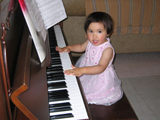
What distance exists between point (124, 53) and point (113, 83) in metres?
1.86

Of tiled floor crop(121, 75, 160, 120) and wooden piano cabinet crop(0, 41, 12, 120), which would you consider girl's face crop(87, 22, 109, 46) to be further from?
tiled floor crop(121, 75, 160, 120)

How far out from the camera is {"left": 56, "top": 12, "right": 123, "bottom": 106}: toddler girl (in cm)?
128

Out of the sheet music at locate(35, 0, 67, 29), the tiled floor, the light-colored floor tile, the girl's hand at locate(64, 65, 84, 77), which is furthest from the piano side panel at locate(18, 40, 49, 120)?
the light-colored floor tile

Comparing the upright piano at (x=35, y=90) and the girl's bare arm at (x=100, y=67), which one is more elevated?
the upright piano at (x=35, y=90)

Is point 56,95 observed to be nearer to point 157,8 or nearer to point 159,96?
point 159,96

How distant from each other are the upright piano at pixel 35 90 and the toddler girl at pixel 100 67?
12 cm

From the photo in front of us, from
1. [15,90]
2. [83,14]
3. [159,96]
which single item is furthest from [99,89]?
[83,14]

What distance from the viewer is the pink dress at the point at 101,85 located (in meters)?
1.28

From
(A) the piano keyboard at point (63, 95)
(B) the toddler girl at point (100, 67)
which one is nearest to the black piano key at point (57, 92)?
(A) the piano keyboard at point (63, 95)

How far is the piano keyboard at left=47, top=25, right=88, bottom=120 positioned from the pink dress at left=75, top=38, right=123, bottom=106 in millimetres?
330

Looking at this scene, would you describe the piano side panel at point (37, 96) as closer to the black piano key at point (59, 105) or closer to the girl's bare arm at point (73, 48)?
the black piano key at point (59, 105)

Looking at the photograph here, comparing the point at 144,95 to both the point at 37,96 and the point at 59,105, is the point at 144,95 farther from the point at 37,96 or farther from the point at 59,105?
the point at 37,96

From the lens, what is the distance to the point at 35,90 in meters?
0.76

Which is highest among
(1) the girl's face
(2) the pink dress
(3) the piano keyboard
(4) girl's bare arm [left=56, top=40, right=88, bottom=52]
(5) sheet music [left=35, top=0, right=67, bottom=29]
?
(5) sheet music [left=35, top=0, right=67, bottom=29]
